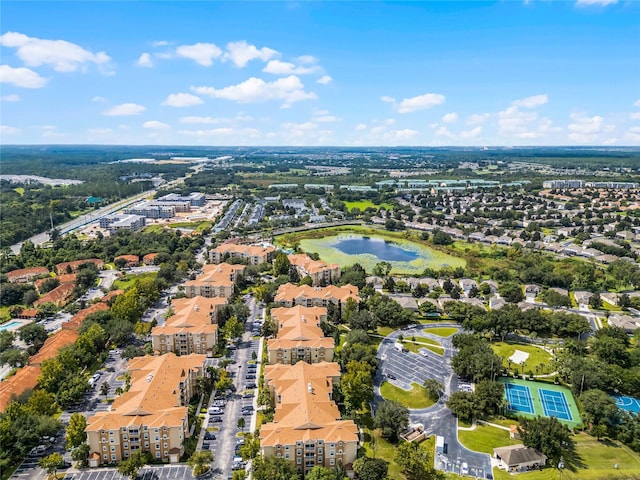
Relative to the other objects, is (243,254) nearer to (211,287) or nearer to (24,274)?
(211,287)

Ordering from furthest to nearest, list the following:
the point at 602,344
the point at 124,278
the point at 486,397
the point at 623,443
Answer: the point at 124,278 → the point at 602,344 → the point at 486,397 → the point at 623,443

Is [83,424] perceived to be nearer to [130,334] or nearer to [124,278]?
[130,334]

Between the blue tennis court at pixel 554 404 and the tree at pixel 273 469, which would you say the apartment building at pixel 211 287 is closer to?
the tree at pixel 273 469

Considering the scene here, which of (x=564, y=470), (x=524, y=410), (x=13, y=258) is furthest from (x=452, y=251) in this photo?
(x=13, y=258)

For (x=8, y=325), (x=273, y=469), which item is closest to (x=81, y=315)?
(x=8, y=325)

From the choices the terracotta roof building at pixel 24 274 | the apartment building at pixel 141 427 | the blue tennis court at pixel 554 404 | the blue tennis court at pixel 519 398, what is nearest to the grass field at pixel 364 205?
the terracotta roof building at pixel 24 274

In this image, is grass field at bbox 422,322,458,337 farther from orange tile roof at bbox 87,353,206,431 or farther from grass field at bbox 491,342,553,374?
orange tile roof at bbox 87,353,206,431

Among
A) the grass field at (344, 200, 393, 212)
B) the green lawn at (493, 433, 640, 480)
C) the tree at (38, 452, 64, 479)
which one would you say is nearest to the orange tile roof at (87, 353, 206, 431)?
the tree at (38, 452, 64, 479)
